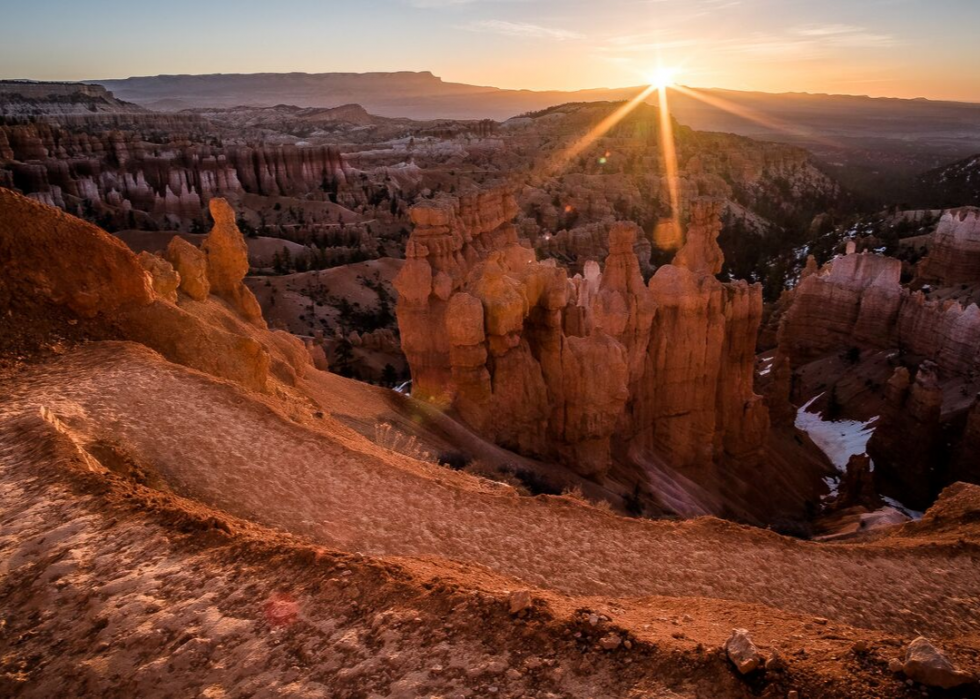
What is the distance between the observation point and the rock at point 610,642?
136 inches

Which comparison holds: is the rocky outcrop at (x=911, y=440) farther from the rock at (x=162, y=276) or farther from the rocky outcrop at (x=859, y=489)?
the rock at (x=162, y=276)

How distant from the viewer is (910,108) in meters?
158

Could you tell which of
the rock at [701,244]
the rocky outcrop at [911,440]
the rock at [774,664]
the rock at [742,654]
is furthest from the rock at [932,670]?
the rocky outcrop at [911,440]

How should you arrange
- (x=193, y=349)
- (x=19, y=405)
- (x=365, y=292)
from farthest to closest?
(x=365, y=292), (x=193, y=349), (x=19, y=405)

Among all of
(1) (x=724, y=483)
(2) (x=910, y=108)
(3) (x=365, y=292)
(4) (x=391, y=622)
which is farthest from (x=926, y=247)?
(2) (x=910, y=108)

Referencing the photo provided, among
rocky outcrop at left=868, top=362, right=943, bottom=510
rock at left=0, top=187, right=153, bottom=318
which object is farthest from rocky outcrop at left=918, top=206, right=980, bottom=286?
rock at left=0, top=187, right=153, bottom=318

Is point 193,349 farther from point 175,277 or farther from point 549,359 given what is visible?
point 549,359

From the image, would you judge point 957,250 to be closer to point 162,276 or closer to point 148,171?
point 162,276

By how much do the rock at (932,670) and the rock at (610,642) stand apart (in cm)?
135

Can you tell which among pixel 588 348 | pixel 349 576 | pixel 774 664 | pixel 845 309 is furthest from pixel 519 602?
pixel 845 309

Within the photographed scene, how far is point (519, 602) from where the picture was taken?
3.70m

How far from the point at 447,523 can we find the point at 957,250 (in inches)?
1292

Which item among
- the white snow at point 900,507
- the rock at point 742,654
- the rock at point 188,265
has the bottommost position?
the white snow at point 900,507

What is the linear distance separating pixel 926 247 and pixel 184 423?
42990 mm
